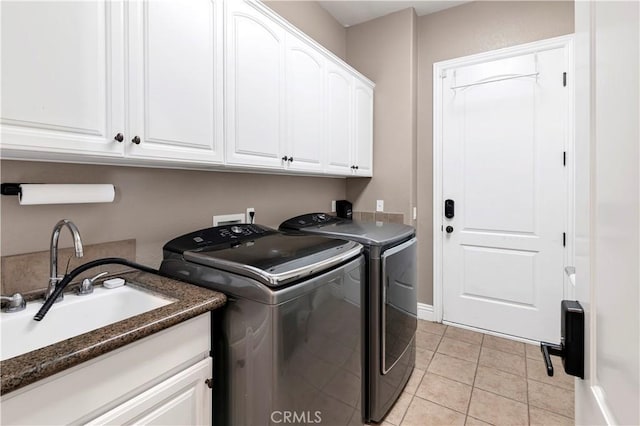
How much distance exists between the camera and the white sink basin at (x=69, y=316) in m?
0.94

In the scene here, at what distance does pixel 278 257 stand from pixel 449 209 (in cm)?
209

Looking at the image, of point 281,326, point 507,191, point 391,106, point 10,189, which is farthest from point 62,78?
point 507,191

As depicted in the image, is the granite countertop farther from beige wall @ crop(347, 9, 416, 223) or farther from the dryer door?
beige wall @ crop(347, 9, 416, 223)

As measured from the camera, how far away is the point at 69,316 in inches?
41.9

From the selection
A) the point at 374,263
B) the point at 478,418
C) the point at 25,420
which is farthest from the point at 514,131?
the point at 25,420

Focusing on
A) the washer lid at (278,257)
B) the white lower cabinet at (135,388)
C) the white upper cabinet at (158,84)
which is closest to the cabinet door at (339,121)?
the white upper cabinet at (158,84)

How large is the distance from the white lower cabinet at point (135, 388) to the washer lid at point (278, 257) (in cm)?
23

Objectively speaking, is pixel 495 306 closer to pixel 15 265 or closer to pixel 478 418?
pixel 478 418

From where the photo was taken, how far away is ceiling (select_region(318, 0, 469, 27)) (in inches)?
107

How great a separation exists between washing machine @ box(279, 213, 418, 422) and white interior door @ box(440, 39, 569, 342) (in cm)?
100

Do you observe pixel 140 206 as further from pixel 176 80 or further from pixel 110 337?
pixel 110 337

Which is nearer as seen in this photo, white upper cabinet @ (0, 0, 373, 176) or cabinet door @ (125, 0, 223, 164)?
white upper cabinet @ (0, 0, 373, 176)

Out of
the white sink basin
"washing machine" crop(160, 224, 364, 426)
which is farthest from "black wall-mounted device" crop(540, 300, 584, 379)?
the white sink basin

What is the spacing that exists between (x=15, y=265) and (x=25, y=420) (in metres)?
0.64
